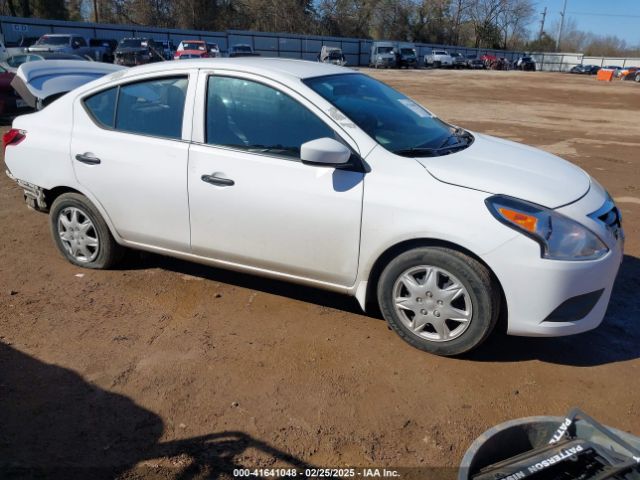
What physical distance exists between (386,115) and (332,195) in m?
0.90

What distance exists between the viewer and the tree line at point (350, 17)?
191 ft

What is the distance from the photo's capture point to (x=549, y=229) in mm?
3061

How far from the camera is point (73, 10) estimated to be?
195ft

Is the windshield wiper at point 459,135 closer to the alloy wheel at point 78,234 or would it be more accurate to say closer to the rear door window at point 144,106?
the rear door window at point 144,106

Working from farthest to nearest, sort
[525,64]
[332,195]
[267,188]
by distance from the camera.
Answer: [525,64]
[267,188]
[332,195]

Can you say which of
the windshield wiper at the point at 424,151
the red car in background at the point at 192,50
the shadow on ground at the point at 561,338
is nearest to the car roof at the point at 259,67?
the windshield wiper at the point at 424,151

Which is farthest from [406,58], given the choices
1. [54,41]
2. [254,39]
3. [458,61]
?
[54,41]

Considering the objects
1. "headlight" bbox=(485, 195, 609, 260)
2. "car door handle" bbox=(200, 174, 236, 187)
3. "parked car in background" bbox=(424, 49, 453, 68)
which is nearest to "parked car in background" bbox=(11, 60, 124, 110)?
"car door handle" bbox=(200, 174, 236, 187)

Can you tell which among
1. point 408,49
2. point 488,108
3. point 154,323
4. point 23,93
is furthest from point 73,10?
point 154,323

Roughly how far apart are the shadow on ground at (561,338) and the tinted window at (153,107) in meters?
1.23

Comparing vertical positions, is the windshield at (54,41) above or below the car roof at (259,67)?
below

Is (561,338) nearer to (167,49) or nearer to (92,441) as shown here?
(92,441)

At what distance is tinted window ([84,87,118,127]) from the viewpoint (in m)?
4.28

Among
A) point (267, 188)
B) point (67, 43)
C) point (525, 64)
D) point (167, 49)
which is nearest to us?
point (267, 188)
